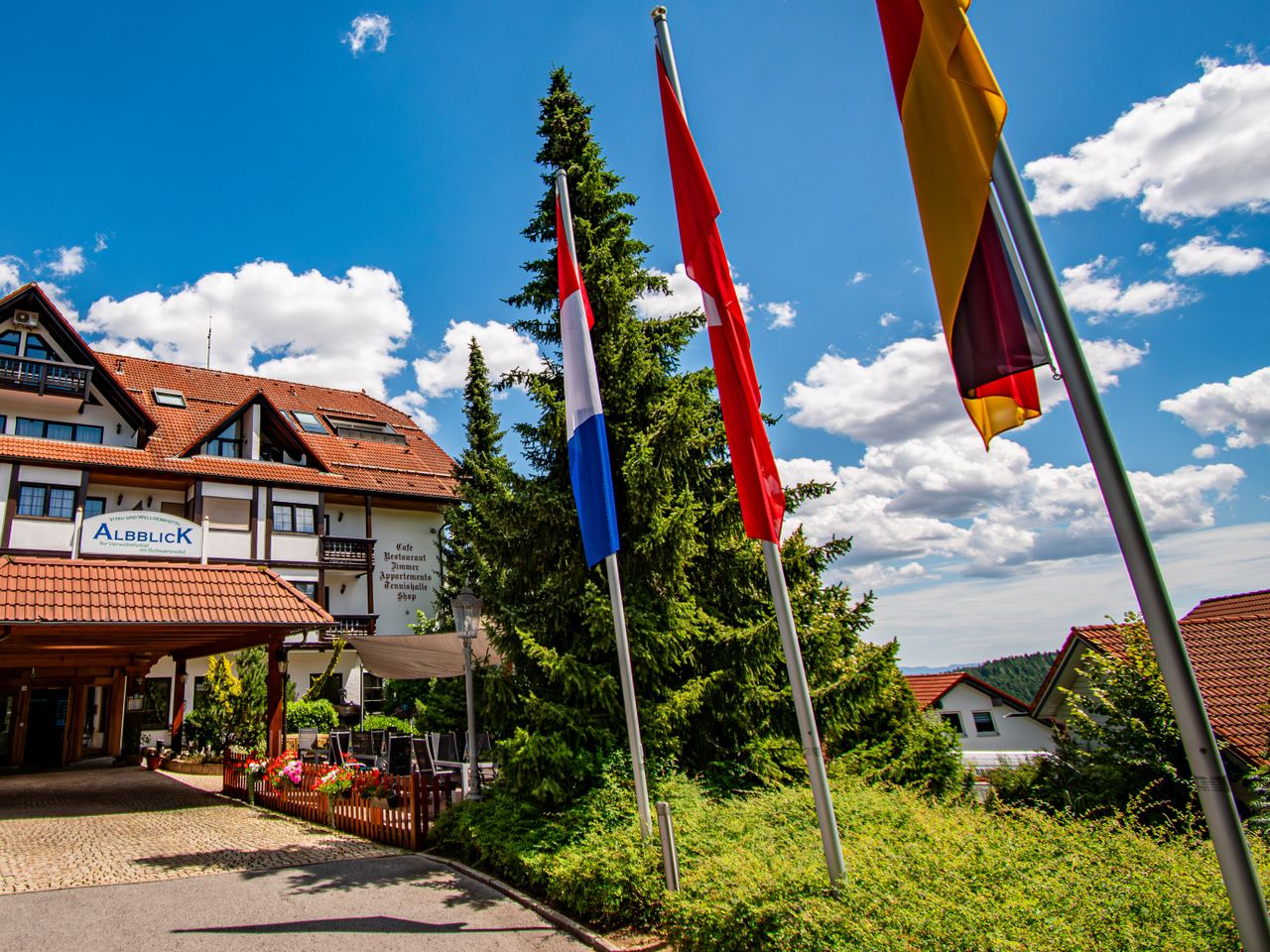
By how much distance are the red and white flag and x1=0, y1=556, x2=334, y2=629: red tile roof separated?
32.8ft

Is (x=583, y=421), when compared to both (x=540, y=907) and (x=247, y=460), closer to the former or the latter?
(x=540, y=907)

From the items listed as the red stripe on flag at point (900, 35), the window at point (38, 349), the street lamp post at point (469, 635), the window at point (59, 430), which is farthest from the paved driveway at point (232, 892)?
the window at point (38, 349)

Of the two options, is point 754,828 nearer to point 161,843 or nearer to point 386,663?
point 386,663

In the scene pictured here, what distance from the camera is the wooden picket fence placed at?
982 centimetres

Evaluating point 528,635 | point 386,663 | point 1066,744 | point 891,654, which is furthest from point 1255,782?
point 386,663

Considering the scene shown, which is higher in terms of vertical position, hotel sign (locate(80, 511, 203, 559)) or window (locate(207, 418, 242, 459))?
window (locate(207, 418, 242, 459))

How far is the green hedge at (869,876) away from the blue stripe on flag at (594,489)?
256cm

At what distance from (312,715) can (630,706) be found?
18890 mm

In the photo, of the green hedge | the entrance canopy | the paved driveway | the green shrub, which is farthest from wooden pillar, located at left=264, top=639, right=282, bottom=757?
the green hedge

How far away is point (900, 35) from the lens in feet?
13.7

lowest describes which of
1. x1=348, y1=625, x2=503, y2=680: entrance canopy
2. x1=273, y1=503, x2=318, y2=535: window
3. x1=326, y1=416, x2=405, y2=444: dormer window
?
x1=348, y1=625, x2=503, y2=680: entrance canopy

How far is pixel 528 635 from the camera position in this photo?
344 inches

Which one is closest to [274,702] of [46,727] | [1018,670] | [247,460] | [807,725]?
[807,725]

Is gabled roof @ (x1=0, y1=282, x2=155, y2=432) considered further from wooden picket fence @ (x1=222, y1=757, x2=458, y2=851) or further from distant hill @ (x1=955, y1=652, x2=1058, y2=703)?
distant hill @ (x1=955, y1=652, x2=1058, y2=703)
